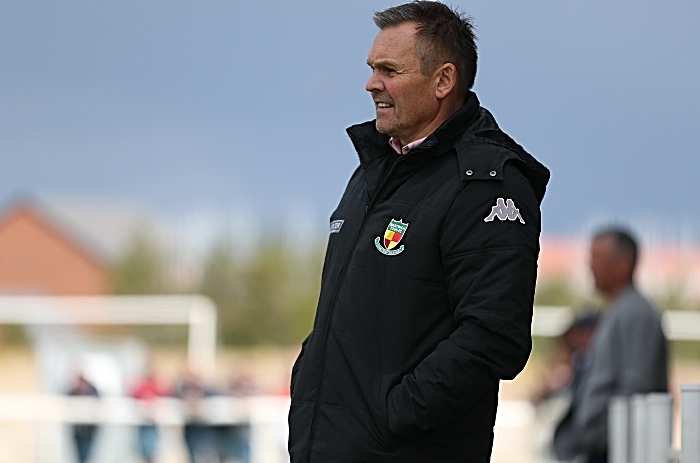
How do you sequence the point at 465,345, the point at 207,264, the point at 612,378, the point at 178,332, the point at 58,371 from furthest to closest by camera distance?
1. the point at 207,264
2. the point at 178,332
3. the point at 58,371
4. the point at 612,378
5. the point at 465,345

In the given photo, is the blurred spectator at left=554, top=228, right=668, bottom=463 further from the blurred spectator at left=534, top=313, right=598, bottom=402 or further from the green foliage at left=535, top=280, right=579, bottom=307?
the green foliage at left=535, top=280, right=579, bottom=307

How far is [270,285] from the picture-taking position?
40812 mm

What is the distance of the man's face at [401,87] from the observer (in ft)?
8.00

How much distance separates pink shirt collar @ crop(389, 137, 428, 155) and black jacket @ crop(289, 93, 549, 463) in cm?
7

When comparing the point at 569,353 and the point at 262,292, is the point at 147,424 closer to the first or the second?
the point at 569,353

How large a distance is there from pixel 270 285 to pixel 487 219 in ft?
127

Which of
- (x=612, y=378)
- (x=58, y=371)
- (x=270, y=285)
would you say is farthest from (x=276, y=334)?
(x=612, y=378)

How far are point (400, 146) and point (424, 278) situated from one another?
360 mm

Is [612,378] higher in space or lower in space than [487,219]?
lower

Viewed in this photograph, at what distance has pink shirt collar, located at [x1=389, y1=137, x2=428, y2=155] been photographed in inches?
98.0

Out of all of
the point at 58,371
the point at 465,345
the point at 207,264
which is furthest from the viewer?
the point at 207,264

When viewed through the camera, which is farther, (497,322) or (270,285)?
(270,285)

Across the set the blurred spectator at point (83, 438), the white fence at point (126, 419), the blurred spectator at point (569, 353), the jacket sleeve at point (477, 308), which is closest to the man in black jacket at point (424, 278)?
the jacket sleeve at point (477, 308)

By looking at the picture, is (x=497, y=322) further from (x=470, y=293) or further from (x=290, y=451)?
(x=290, y=451)
